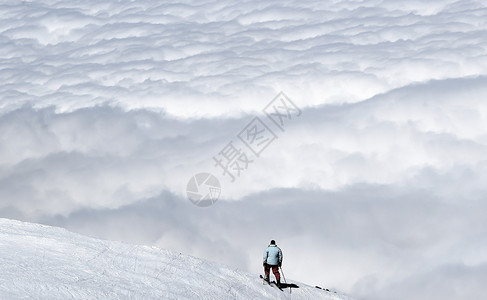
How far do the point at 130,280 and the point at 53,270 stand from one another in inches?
85.2

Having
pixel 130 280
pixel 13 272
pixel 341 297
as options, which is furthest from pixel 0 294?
pixel 341 297

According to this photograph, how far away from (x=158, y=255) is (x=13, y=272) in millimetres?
6308

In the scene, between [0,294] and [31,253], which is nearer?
[0,294]

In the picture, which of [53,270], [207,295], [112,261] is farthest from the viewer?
[112,261]

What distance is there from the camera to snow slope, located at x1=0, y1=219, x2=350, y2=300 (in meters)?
14.3

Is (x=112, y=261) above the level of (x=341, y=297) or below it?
below

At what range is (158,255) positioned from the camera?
20047 millimetres

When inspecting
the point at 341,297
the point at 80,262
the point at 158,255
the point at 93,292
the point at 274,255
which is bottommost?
the point at 93,292

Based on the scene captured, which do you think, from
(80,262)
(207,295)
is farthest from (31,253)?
(207,295)

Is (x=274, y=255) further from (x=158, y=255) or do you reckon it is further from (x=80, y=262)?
(x=80, y=262)

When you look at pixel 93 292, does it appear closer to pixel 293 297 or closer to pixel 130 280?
pixel 130 280

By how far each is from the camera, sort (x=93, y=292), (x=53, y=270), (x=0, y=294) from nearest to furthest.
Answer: (x=0, y=294)
(x=93, y=292)
(x=53, y=270)

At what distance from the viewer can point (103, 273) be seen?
1633 cm

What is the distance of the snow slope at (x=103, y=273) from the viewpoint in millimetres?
14270
